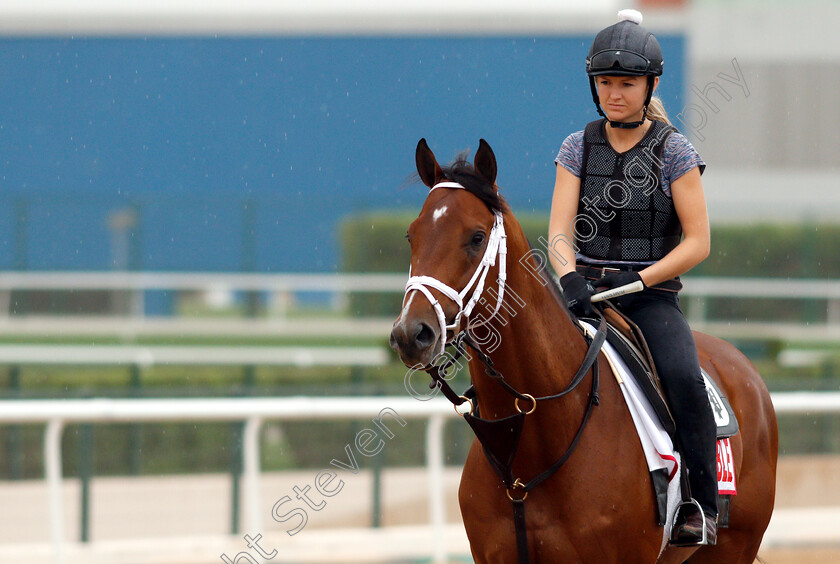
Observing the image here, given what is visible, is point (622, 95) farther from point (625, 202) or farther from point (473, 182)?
point (473, 182)

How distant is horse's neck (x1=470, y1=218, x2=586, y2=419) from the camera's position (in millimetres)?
3123

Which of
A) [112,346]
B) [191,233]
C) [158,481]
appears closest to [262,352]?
[112,346]

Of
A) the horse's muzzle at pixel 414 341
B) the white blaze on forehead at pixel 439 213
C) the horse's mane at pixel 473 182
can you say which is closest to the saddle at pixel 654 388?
the horse's mane at pixel 473 182

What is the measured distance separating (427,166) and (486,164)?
0.20m

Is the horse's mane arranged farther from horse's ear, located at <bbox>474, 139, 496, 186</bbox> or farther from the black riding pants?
the black riding pants

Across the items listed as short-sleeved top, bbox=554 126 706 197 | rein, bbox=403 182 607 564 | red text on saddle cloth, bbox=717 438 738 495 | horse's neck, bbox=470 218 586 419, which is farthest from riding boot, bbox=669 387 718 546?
short-sleeved top, bbox=554 126 706 197

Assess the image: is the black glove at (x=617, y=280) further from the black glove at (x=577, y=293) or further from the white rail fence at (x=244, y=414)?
the white rail fence at (x=244, y=414)

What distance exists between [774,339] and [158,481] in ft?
23.1

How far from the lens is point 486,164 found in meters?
3.08

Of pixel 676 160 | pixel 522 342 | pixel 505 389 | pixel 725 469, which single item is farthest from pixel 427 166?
pixel 725 469

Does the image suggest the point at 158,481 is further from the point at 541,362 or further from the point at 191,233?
the point at 191,233

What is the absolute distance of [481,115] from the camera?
15898mm

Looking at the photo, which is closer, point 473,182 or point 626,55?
point 473,182

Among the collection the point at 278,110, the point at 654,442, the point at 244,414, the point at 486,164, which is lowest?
the point at 244,414
